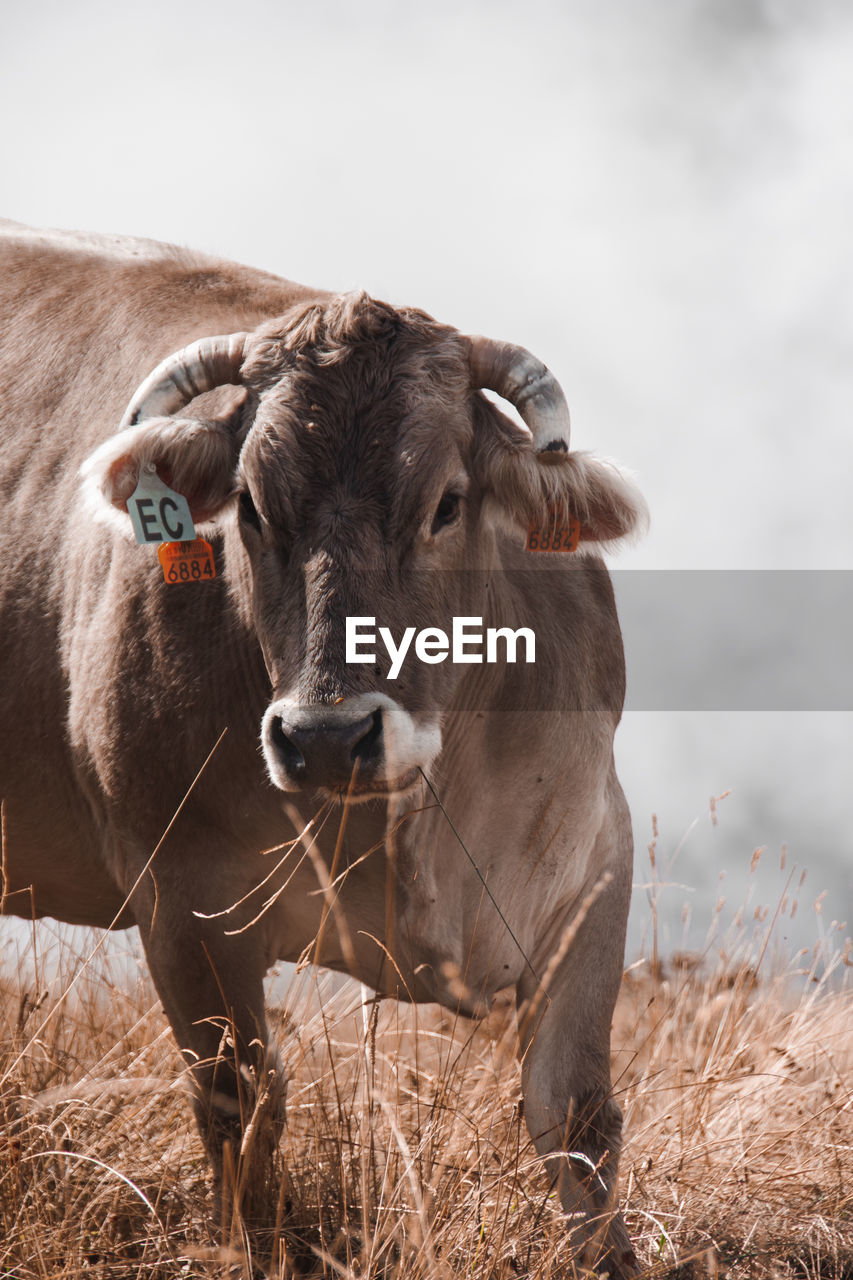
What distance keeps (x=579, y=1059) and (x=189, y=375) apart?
92.8 inches

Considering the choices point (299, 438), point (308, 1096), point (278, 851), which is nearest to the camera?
point (299, 438)

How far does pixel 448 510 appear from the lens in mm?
3816

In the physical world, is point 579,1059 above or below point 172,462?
below

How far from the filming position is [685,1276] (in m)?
3.74

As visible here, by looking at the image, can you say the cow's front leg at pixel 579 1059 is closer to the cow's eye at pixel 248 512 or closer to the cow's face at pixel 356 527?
the cow's face at pixel 356 527

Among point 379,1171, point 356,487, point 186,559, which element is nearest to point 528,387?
point 356,487

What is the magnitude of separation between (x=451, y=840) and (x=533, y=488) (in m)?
1.10

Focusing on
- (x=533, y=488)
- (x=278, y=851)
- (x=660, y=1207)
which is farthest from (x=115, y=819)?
(x=660, y=1207)

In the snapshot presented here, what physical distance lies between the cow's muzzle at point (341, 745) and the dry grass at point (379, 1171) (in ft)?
1.88

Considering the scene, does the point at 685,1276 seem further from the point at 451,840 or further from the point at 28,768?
the point at 28,768

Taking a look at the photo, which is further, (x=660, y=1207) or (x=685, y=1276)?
(x=660, y=1207)

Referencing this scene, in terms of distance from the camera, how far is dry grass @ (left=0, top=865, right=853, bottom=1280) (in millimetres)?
3137

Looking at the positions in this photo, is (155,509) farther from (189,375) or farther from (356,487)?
(356,487)

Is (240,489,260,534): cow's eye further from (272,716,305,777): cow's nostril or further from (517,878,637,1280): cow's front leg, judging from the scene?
(517,878,637,1280): cow's front leg
